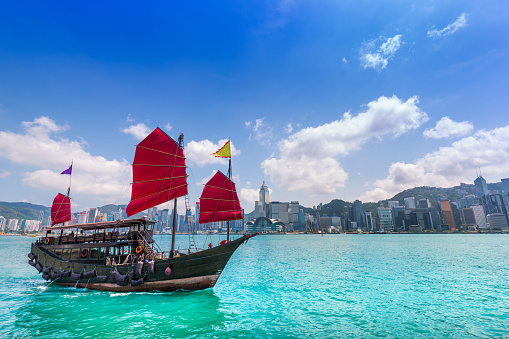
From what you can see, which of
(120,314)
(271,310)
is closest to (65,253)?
(120,314)

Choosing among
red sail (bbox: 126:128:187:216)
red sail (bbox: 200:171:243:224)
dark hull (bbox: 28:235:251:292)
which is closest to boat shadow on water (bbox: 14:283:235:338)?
dark hull (bbox: 28:235:251:292)

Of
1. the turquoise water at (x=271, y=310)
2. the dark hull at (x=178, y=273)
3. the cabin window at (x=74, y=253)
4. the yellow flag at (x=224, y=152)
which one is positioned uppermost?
the yellow flag at (x=224, y=152)

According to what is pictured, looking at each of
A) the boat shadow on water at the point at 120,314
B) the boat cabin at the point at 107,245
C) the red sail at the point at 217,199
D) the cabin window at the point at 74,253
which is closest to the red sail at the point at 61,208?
the boat cabin at the point at 107,245

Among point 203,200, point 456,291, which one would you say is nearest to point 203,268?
point 203,200

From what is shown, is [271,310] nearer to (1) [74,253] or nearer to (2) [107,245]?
(2) [107,245]

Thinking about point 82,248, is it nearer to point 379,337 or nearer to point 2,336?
point 2,336

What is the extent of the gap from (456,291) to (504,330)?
31.1 ft

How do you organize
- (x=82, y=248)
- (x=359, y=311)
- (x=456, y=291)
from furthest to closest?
1. (x=82, y=248)
2. (x=456, y=291)
3. (x=359, y=311)

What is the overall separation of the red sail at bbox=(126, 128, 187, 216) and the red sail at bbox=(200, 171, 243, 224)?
248cm

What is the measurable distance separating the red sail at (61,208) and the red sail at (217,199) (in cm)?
2665

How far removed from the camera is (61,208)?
120 ft

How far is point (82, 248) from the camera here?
72.1 feet

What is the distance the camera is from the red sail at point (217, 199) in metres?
23.8

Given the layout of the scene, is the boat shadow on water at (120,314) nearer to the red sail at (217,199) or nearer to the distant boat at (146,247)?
the distant boat at (146,247)
